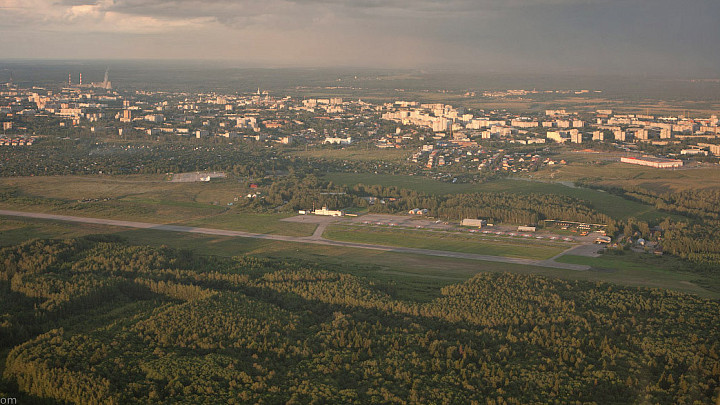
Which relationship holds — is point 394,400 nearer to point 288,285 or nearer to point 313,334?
point 313,334

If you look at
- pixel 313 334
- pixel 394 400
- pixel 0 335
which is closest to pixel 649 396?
pixel 394 400

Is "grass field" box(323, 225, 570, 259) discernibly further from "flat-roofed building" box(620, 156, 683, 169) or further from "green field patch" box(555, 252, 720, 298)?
"flat-roofed building" box(620, 156, 683, 169)

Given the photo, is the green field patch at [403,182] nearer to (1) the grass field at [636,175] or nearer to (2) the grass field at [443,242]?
(1) the grass field at [636,175]

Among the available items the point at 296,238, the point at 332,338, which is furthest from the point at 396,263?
the point at 332,338

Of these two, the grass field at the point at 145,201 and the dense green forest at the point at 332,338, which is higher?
the grass field at the point at 145,201

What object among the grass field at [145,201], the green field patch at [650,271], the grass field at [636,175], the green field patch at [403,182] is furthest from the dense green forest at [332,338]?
the grass field at [636,175]

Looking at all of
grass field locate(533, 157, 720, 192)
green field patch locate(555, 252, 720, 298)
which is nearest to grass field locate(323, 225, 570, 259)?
green field patch locate(555, 252, 720, 298)

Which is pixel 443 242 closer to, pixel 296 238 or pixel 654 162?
pixel 296 238
